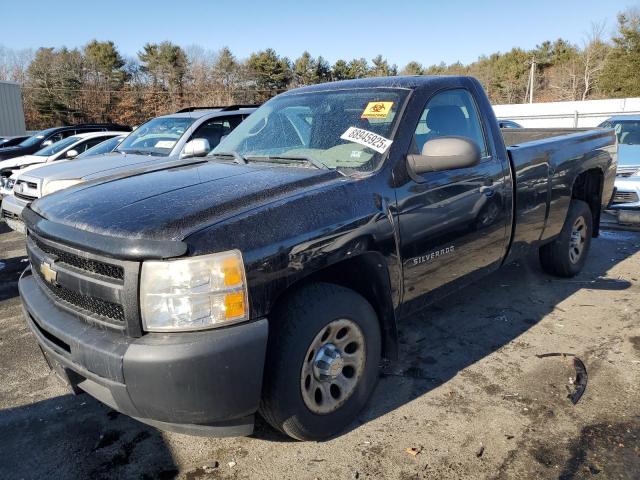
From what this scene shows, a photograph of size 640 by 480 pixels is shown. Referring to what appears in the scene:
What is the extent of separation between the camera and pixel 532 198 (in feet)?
13.4

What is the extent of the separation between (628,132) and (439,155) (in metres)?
8.14

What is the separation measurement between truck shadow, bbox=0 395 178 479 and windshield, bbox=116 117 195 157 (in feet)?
14.2

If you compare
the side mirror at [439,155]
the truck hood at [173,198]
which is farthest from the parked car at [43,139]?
the side mirror at [439,155]

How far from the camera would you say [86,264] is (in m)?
2.31

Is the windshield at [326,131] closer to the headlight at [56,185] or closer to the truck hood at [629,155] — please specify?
the headlight at [56,185]

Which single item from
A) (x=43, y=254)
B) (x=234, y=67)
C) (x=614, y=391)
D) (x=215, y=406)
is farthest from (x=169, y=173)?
(x=234, y=67)

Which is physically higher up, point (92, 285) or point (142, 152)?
point (142, 152)

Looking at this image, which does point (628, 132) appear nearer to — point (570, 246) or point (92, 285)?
point (570, 246)

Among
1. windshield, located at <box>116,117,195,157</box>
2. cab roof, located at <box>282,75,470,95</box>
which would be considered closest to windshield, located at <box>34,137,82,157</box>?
windshield, located at <box>116,117,195,157</box>

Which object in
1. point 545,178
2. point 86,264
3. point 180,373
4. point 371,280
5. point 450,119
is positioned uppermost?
point 450,119

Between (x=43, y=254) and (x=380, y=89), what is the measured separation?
2283 mm

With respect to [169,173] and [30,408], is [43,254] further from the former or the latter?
[30,408]

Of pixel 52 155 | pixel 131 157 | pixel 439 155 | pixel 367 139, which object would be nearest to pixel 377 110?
pixel 367 139

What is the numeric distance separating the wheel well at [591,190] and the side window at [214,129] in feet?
15.2
